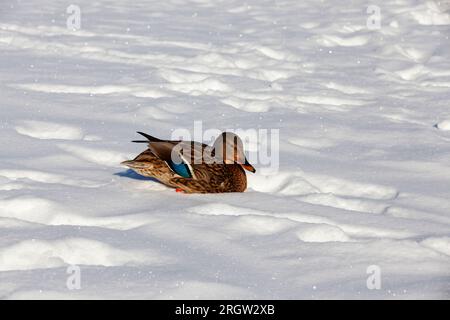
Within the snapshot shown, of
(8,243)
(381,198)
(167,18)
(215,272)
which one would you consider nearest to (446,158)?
(381,198)

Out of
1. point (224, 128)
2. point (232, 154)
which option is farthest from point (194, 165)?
point (224, 128)

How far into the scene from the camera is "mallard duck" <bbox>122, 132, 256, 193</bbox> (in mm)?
5082

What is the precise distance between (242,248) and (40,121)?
267 centimetres

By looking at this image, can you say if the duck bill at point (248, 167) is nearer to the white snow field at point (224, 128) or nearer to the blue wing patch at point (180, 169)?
the white snow field at point (224, 128)

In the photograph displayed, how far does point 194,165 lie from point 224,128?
4.95 feet

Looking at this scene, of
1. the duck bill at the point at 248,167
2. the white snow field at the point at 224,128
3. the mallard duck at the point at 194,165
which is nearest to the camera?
the white snow field at the point at 224,128

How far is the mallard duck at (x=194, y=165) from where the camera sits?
508 centimetres

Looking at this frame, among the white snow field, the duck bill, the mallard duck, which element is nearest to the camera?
the white snow field

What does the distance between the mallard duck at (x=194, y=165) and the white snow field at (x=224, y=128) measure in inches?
3.7

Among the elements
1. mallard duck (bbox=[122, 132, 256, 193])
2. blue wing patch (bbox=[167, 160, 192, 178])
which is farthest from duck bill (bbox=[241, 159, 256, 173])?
blue wing patch (bbox=[167, 160, 192, 178])

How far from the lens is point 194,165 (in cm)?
518

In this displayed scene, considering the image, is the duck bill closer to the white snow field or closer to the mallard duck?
the mallard duck

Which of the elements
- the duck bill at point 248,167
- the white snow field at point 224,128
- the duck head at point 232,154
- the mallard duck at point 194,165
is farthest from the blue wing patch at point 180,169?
the duck bill at point 248,167
